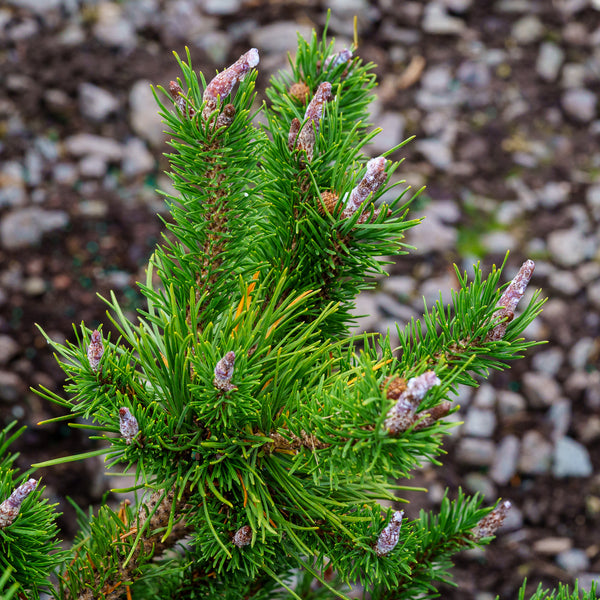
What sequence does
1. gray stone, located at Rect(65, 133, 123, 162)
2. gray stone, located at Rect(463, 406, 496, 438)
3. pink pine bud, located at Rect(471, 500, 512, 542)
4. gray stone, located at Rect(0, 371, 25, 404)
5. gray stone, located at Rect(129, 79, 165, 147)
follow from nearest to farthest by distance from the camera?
pink pine bud, located at Rect(471, 500, 512, 542) → gray stone, located at Rect(0, 371, 25, 404) → gray stone, located at Rect(463, 406, 496, 438) → gray stone, located at Rect(65, 133, 123, 162) → gray stone, located at Rect(129, 79, 165, 147)

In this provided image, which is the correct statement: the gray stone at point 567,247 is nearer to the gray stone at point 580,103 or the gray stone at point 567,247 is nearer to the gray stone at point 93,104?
the gray stone at point 580,103

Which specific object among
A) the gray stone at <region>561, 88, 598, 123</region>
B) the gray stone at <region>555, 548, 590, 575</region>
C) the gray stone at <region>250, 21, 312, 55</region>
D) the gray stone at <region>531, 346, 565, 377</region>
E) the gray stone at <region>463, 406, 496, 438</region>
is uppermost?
the gray stone at <region>250, 21, 312, 55</region>

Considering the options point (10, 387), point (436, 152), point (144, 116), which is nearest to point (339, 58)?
point (10, 387)

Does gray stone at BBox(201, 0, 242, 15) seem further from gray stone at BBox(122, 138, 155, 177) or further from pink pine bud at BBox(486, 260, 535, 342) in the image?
pink pine bud at BBox(486, 260, 535, 342)

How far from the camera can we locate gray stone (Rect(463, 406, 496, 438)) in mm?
2516

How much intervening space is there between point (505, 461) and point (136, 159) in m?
2.10

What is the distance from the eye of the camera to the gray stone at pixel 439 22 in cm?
346

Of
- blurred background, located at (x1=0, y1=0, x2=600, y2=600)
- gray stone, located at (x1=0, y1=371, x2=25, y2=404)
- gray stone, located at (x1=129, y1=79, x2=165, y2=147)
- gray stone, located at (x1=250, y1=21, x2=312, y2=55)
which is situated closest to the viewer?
gray stone, located at (x1=0, y1=371, x2=25, y2=404)

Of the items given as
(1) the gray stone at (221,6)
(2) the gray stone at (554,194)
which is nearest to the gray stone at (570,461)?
(2) the gray stone at (554,194)

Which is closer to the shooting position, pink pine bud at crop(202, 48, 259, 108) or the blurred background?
pink pine bud at crop(202, 48, 259, 108)

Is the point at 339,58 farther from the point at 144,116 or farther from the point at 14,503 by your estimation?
the point at 144,116

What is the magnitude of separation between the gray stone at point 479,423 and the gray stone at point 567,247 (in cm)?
89

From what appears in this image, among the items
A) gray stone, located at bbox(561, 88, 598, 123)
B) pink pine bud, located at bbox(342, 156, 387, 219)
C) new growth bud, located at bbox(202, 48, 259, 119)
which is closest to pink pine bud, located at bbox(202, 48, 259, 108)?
new growth bud, located at bbox(202, 48, 259, 119)

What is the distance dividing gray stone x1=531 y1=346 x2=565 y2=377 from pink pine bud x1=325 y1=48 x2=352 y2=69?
214cm
